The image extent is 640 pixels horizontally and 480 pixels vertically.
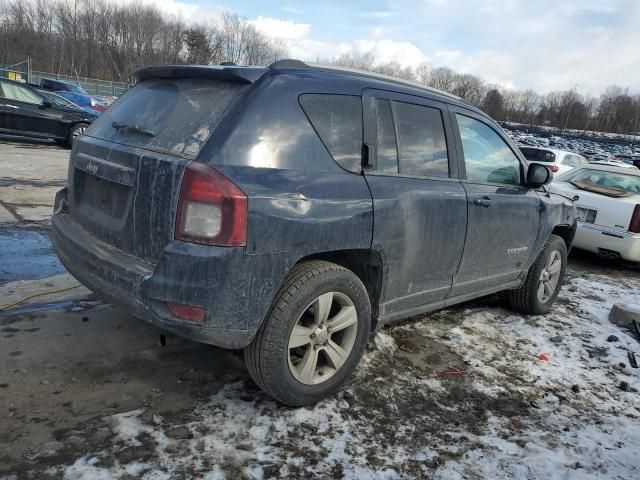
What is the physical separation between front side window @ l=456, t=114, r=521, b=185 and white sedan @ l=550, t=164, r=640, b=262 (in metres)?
3.48

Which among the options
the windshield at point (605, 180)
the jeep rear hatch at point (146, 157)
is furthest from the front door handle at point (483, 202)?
the windshield at point (605, 180)

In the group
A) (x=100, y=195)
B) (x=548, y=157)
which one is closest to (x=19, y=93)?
(x=100, y=195)

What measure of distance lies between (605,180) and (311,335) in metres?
6.64

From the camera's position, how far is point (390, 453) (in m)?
2.62

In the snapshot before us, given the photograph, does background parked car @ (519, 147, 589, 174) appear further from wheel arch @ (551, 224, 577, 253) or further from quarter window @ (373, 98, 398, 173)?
quarter window @ (373, 98, 398, 173)

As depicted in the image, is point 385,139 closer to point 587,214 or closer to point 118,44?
point 587,214

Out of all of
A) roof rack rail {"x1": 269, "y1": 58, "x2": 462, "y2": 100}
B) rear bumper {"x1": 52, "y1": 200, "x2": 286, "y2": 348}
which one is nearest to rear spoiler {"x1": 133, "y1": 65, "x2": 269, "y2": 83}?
roof rack rail {"x1": 269, "y1": 58, "x2": 462, "y2": 100}

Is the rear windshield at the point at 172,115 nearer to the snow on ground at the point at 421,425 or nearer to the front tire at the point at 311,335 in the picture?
the front tire at the point at 311,335

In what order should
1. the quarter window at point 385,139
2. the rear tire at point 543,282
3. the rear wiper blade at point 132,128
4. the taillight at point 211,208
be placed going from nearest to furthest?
the taillight at point 211,208 → the rear wiper blade at point 132,128 → the quarter window at point 385,139 → the rear tire at point 543,282

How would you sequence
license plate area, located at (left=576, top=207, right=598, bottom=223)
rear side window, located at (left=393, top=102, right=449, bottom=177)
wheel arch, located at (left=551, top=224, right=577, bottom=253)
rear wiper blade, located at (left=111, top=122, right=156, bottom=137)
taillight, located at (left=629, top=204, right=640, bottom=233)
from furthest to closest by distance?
license plate area, located at (left=576, top=207, right=598, bottom=223) → taillight, located at (left=629, top=204, right=640, bottom=233) → wheel arch, located at (left=551, top=224, right=577, bottom=253) → rear side window, located at (left=393, top=102, right=449, bottom=177) → rear wiper blade, located at (left=111, top=122, right=156, bottom=137)

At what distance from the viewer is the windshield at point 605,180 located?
7.50 metres

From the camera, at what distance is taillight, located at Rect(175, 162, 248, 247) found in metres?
2.37

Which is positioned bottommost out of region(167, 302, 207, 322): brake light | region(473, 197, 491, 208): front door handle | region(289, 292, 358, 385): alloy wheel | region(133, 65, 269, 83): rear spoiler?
region(289, 292, 358, 385): alloy wheel

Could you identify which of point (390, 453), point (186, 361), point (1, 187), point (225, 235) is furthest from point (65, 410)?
point (1, 187)
